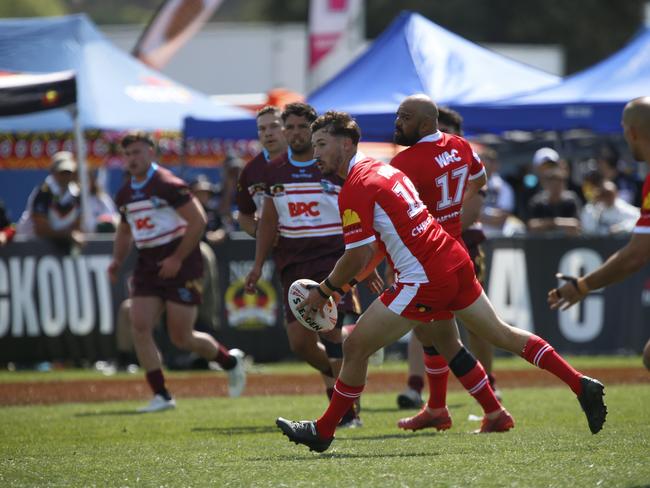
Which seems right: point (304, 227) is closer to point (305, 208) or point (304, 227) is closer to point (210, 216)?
point (305, 208)

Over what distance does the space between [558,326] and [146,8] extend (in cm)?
10139

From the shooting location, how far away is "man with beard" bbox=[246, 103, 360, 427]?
9.48 m

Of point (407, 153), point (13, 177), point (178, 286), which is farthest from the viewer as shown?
point (13, 177)

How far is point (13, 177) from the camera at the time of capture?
26.0 meters

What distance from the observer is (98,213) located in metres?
17.7

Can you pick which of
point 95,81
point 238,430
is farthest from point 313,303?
point 95,81

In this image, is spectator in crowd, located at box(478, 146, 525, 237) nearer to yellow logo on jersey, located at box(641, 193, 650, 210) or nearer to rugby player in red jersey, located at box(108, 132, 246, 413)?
rugby player in red jersey, located at box(108, 132, 246, 413)

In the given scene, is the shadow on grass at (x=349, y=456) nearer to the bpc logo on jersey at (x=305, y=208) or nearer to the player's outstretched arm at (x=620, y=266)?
the player's outstretched arm at (x=620, y=266)

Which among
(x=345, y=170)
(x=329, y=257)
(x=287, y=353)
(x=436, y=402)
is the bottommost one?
(x=287, y=353)

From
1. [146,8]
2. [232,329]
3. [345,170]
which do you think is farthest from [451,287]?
[146,8]

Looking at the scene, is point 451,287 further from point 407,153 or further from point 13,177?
point 13,177

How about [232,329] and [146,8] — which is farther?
[146,8]

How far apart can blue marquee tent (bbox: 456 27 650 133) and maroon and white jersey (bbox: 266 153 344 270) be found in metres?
6.82

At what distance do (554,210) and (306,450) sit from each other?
8965mm
